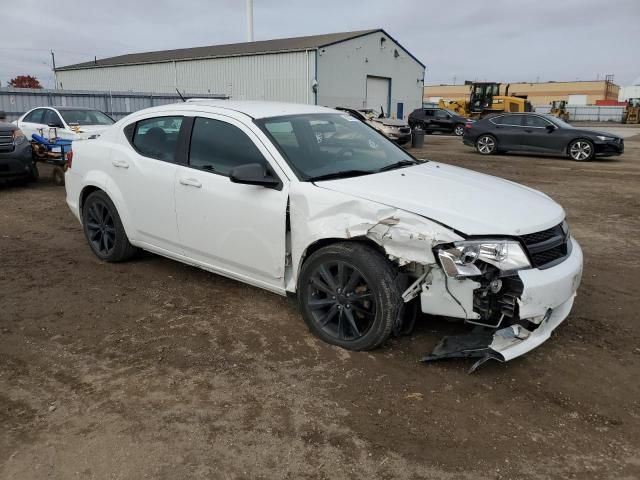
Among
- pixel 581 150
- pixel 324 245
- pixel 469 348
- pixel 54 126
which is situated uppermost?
pixel 54 126

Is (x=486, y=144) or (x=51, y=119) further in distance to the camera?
(x=486, y=144)

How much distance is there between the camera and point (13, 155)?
9.73 m

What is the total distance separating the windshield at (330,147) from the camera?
3.99 m

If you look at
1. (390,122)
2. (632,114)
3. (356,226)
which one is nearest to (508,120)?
(390,122)

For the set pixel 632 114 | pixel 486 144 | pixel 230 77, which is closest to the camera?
pixel 486 144

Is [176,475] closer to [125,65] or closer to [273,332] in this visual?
[273,332]

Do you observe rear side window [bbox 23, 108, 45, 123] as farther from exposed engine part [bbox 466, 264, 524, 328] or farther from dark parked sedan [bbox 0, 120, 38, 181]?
exposed engine part [bbox 466, 264, 524, 328]

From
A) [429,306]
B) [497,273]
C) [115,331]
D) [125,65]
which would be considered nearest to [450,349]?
[429,306]

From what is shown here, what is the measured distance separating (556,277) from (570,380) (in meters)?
0.66

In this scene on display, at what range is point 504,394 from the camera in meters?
3.21

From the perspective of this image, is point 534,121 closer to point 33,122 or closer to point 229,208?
point 33,122

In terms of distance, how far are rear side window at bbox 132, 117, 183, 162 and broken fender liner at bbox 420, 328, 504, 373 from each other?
2692mm

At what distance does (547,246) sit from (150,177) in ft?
10.7

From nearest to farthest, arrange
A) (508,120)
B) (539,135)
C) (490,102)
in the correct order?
(539,135), (508,120), (490,102)
